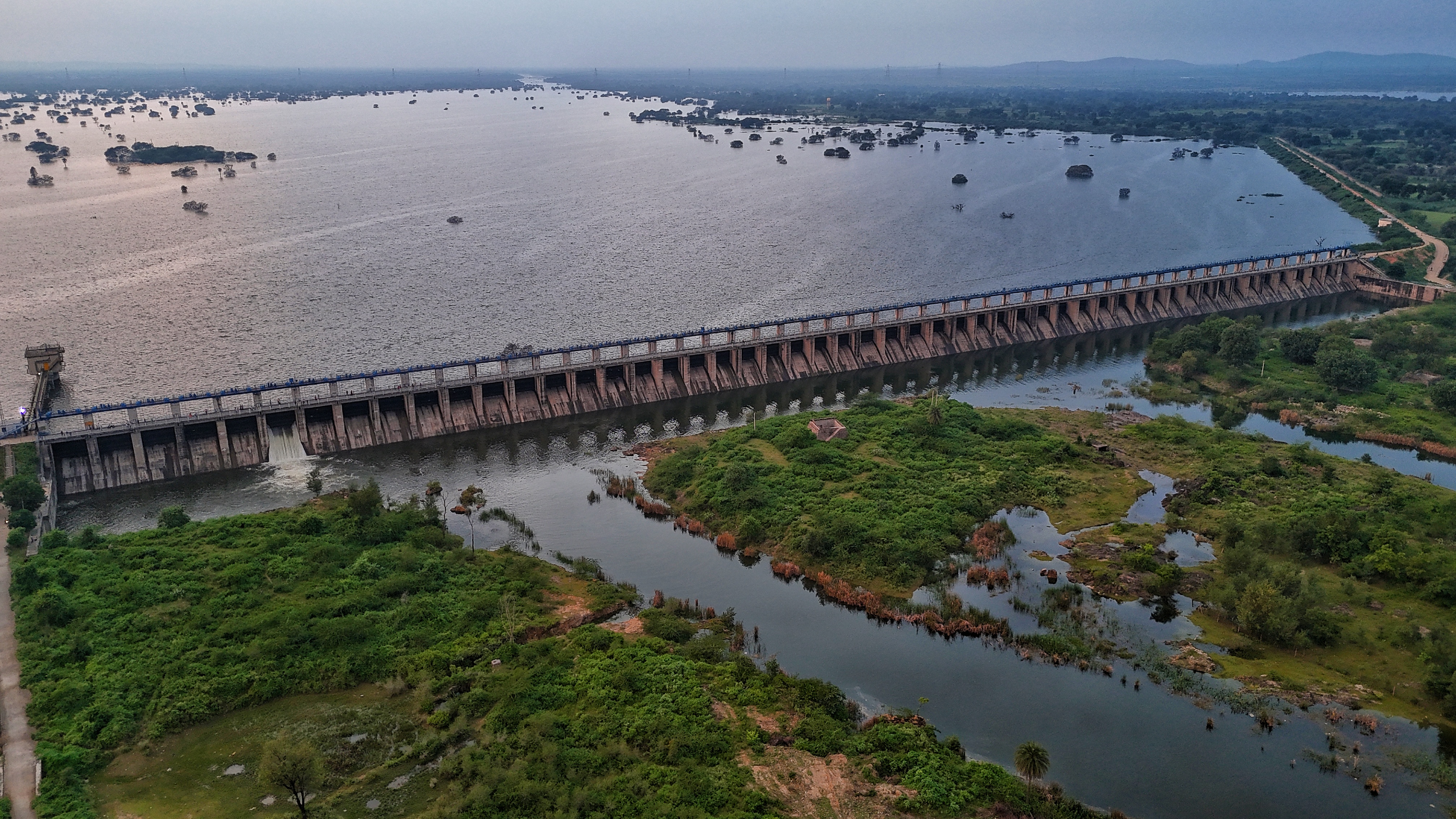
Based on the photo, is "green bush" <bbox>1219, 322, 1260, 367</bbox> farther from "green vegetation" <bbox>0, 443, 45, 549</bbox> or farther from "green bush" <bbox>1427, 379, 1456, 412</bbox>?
"green vegetation" <bbox>0, 443, 45, 549</bbox>

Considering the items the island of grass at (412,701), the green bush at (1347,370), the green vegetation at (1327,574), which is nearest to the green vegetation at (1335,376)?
the green bush at (1347,370)

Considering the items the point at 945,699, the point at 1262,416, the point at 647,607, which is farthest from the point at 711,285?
the point at 945,699

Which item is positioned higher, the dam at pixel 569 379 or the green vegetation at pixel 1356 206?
the green vegetation at pixel 1356 206

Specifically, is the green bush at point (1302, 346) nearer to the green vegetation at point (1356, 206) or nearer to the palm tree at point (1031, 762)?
the green vegetation at point (1356, 206)

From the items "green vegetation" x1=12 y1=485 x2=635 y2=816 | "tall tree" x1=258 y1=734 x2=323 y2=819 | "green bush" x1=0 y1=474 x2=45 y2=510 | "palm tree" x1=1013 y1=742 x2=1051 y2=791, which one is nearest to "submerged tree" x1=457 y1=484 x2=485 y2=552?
"green vegetation" x1=12 y1=485 x2=635 y2=816

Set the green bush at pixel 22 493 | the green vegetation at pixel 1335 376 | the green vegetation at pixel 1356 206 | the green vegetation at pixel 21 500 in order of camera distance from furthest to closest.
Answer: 1. the green vegetation at pixel 1356 206
2. the green vegetation at pixel 1335 376
3. the green bush at pixel 22 493
4. the green vegetation at pixel 21 500

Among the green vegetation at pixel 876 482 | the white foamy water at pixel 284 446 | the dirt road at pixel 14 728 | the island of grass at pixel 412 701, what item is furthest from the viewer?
the white foamy water at pixel 284 446

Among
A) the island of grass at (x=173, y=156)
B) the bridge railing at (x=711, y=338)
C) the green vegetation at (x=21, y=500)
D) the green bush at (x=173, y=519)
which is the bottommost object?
the green bush at (x=173, y=519)

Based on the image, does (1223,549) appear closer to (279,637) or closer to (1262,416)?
(1262,416)

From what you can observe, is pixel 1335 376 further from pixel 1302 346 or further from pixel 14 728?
pixel 14 728
